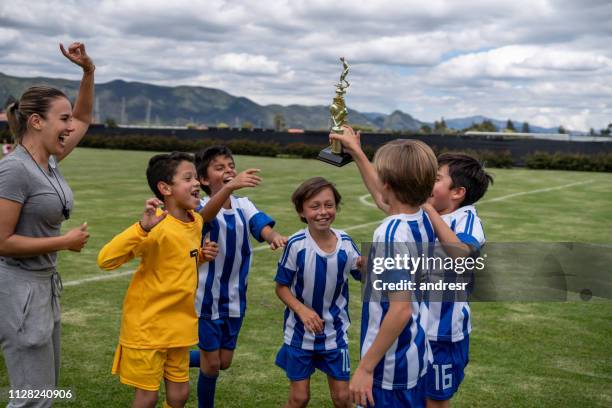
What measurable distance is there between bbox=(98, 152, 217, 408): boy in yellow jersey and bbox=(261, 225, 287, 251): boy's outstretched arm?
526 mm

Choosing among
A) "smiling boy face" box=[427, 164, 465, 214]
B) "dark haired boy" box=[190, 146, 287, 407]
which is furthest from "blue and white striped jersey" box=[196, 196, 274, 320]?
"smiling boy face" box=[427, 164, 465, 214]

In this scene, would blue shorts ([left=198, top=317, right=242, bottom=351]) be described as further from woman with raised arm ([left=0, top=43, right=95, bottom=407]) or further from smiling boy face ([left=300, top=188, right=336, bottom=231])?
woman with raised arm ([left=0, top=43, right=95, bottom=407])

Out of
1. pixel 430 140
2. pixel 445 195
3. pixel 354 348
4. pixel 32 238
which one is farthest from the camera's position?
pixel 430 140

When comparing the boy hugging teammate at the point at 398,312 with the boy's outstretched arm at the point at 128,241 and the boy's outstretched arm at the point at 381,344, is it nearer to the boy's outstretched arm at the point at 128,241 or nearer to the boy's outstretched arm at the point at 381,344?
the boy's outstretched arm at the point at 381,344

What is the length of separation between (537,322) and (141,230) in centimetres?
526

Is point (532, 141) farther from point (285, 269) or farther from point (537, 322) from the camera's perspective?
point (285, 269)

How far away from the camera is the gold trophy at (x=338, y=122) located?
12.7 feet

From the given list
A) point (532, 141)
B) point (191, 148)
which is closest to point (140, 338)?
point (532, 141)

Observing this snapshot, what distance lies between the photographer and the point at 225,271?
480cm

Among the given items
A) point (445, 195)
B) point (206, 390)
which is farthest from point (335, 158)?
point (206, 390)

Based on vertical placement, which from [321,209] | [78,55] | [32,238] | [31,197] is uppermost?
[78,55]

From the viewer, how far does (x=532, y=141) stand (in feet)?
134

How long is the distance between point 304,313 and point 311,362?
1.23ft

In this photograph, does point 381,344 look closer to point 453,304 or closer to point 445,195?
point 453,304
